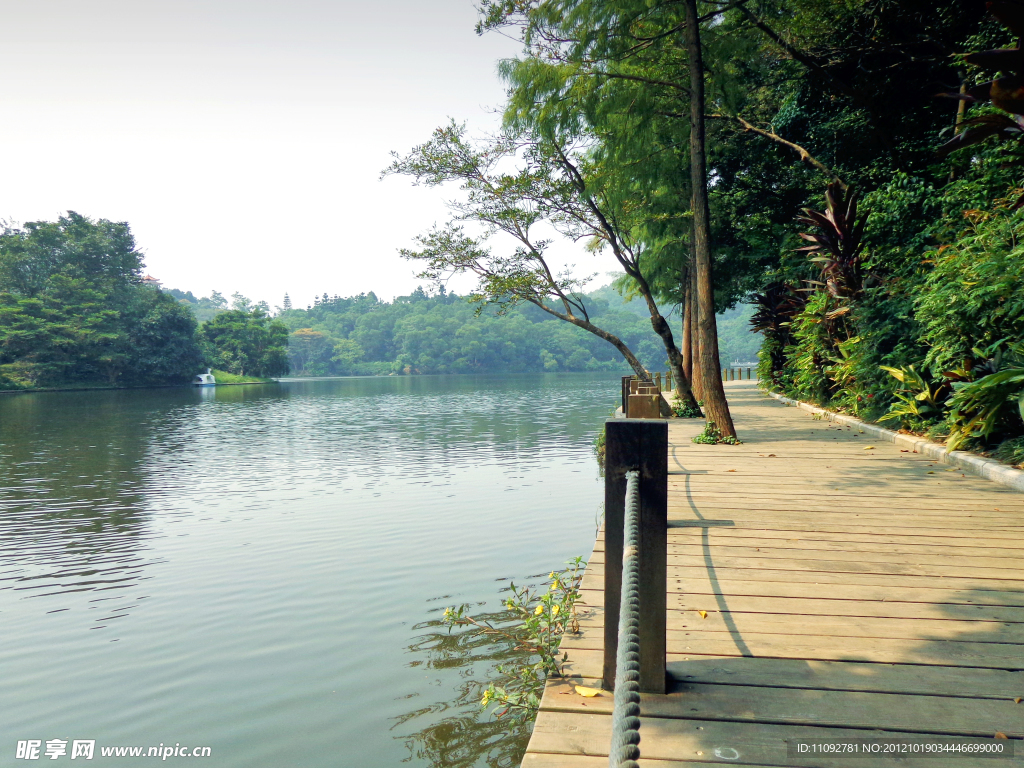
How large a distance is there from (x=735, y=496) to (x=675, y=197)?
13385mm

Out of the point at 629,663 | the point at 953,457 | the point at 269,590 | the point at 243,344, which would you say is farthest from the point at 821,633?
the point at 243,344

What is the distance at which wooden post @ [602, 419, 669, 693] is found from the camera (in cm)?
228

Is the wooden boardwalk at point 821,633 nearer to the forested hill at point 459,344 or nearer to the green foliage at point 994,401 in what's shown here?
the green foliage at point 994,401

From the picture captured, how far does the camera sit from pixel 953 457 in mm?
7168

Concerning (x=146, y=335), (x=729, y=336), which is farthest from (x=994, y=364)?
(x=729, y=336)

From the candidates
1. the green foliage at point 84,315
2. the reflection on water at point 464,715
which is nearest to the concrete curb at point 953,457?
the reflection on water at point 464,715

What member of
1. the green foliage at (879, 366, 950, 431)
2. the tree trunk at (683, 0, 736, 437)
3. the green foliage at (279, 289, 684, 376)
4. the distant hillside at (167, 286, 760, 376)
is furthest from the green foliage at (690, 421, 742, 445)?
the green foliage at (279, 289, 684, 376)

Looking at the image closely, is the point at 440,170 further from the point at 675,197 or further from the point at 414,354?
the point at 414,354

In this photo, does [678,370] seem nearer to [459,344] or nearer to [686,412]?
[686,412]

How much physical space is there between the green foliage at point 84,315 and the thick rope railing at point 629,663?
59.6 meters

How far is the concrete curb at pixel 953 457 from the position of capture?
5.96 metres

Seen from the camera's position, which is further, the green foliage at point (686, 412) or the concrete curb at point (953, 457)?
the green foliage at point (686, 412)

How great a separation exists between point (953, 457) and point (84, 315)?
208 feet

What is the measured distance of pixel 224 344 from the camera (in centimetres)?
7212
